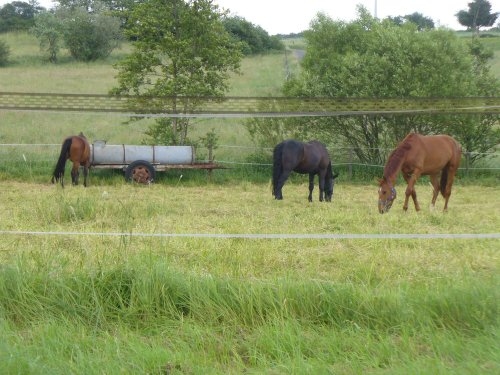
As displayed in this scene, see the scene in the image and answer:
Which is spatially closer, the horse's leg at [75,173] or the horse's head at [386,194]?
the horse's head at [386,194]

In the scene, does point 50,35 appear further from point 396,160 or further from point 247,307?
point 247,307

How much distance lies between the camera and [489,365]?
3750 millimetres

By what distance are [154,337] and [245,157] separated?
16900mm

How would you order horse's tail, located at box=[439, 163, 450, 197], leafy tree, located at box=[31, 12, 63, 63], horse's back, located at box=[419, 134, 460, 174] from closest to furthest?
horse's back, located at box=[419, 134, 460, 174], horse's tail, located at box=[439, 163, 450, 197], leafy tree, located at box=[31, 12, 63, 63]

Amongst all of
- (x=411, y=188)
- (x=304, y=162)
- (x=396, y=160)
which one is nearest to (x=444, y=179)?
(x=411, y=188)

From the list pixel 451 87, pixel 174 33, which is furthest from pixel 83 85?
pixel 451 87

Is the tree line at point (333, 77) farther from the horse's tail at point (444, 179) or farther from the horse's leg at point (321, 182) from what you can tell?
the horse's tail at point (444, 179)

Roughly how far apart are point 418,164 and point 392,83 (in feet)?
29.1

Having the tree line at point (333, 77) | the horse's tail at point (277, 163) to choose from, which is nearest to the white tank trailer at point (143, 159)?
the tree line at point (333, 77)

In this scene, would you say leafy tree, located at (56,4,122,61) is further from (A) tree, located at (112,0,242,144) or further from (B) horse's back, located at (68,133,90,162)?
(B) horse's back, located at (68,133,90,162)

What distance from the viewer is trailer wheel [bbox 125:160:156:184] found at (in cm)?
1867

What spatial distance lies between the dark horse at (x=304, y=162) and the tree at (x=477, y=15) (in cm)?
5072

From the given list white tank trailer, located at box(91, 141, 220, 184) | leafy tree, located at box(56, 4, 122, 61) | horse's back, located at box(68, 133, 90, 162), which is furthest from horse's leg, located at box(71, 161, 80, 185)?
leafy tree, located at box(56, 4, 122, 61)

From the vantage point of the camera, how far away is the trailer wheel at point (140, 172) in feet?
61.3
